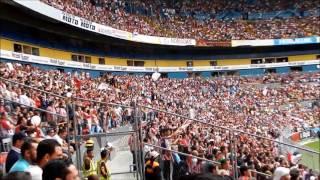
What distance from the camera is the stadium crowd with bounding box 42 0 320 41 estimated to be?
3422cm

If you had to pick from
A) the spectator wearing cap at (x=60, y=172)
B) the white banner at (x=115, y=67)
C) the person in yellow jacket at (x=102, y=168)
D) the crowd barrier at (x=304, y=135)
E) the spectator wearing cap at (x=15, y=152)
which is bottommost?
the crowd barrier at (x=304, y=135)

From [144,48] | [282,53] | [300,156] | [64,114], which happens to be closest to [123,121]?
[64,114]

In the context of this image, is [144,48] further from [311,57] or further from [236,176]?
[236,176]

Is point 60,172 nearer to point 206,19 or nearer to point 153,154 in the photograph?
point 153,154

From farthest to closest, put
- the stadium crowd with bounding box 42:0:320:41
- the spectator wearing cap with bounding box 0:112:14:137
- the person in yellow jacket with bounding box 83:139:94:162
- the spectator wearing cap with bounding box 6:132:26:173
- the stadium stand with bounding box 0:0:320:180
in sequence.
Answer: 1. the stadium crowd with bounding box 42:0:320:41
2. the stadium stand with bounding box 0:0:320:180
3. the person in yellow jacket with bounding box 83:139:94:162
4. the spectator wearing cap with bounding box 0:112:14:137
5. the spectator wearing cap with bounding box 6:132:26:173

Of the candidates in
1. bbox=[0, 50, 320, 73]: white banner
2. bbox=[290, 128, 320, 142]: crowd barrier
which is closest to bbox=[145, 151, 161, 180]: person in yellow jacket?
bbox=[0, 50, 320, 73]: white banner

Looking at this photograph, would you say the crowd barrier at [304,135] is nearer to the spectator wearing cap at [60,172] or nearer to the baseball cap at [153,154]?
the baseball cap at [153,154]

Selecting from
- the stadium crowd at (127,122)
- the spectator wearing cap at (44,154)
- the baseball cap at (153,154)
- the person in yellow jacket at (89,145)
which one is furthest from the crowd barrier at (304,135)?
the spectator wearing cap at (44,154)

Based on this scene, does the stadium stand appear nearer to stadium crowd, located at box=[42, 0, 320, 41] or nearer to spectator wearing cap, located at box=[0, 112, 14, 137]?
spectator wearing cap, located at box=[0, 112, 14, 137]

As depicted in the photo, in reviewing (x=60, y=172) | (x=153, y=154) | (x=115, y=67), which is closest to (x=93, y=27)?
(x=115, y=67)

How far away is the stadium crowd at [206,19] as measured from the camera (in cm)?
3422

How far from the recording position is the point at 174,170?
926cm

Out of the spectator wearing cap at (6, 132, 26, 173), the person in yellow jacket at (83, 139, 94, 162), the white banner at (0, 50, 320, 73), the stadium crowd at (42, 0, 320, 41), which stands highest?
the stadium crowd at (42, 0, 320, 41)

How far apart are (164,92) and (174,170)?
801 inches
